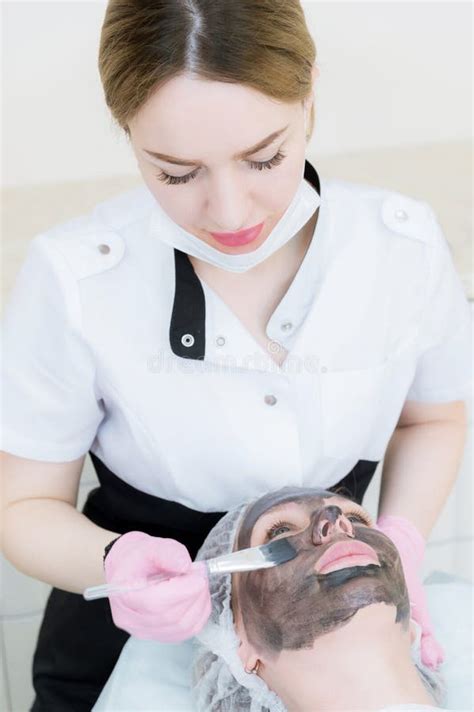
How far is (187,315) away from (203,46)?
427mm

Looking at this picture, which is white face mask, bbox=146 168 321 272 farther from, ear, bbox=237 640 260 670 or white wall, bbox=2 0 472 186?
white wall, bbox=2 0 472 186

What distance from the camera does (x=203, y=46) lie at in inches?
43.1

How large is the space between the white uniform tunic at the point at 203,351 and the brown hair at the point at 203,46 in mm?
297

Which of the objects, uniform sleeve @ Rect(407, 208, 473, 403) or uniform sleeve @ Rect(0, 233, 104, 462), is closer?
uniform sleeve @ Rect(0, 233, 104, 462)

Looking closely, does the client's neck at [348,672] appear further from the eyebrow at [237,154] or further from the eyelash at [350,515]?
the eyebrow at [237,154]

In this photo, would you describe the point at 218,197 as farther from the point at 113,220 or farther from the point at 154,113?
the point at 113,220

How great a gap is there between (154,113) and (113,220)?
0.36m

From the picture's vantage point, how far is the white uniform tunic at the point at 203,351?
141 centimetres

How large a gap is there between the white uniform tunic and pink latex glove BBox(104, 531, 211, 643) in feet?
0.64

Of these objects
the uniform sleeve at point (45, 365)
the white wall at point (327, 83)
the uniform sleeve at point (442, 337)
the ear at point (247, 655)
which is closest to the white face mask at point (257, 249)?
the uniform sleeve at point (45, 365)

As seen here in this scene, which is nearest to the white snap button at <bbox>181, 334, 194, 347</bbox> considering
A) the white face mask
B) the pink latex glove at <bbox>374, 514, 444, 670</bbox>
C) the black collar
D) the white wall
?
the black collar

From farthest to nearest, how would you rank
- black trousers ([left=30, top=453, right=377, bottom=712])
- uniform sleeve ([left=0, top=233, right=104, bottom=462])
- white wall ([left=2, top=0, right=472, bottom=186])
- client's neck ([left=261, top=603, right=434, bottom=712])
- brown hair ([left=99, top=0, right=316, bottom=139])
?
1. white wall ([left=2, top=0, right=472, bottom=186])
2. black trousers ([left=30, top=453, right=377, bottom=712])
3. uniform sleeve ([left=0, top=233, right=104, bottom=462])
4. client's neck ([left=261, top=603, right=434, bottom=712])
5. brown hair ([left=99, top=0, right=316, bottom=139])

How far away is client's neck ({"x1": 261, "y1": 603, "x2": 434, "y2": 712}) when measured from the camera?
4.10ft

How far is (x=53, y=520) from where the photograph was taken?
146 cm
